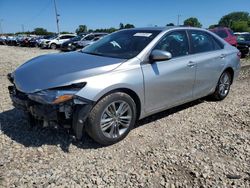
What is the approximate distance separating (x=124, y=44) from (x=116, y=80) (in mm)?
1017

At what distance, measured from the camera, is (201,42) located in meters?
4.94

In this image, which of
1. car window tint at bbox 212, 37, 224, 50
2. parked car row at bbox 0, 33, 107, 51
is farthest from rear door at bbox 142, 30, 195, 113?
parked car row at bbox 0, 33, 107, 51

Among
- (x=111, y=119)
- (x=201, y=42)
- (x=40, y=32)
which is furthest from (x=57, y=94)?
(x=40, y=32)

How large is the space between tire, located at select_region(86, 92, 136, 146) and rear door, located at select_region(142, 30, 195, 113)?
1.20ft

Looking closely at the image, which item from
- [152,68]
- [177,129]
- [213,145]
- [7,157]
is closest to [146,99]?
[152,68]

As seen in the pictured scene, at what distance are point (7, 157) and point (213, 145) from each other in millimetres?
2722

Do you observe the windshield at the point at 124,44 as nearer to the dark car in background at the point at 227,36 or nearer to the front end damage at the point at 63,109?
the front end damage at the point at 63,109

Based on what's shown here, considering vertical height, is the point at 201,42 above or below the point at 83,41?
above

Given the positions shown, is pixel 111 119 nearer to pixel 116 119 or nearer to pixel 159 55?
pixel 116 119

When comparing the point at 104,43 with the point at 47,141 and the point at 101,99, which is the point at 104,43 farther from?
the point at 47,141

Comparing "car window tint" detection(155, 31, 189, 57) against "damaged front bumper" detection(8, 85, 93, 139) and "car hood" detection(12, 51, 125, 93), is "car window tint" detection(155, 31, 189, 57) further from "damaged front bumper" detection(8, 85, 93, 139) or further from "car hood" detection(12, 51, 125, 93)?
"damaged front bumper" detection(8, 85, 93, 139)

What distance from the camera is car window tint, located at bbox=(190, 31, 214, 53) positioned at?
186 inches

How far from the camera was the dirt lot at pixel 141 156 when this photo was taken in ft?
9.44

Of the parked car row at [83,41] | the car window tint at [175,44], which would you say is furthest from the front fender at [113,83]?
the parked car row at [83,41]
